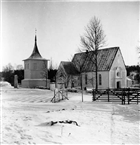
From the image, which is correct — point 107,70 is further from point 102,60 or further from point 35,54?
point 35,54

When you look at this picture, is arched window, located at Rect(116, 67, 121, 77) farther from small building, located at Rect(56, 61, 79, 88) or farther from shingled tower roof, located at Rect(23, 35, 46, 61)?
shingled tower roof, located at Rect(23, 35, 46, 61)

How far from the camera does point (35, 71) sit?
146 ft

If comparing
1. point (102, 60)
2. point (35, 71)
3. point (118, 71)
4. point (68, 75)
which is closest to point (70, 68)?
point (68, 75)

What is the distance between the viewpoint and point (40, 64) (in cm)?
4491

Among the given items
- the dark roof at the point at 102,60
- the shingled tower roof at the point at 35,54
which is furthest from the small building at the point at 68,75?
the shingled tower roof at the point at 35,54

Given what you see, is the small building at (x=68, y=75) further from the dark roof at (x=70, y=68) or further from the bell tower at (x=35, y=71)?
the bell tower at (x=35, y=71)

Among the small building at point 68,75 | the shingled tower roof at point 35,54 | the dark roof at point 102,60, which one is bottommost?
the small building at point 68,75

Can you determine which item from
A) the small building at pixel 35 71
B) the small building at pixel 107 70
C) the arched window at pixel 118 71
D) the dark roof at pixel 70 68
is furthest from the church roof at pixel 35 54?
the arched window at pixel 118 71

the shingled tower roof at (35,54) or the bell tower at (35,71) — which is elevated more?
the shingled tower roof at (35,54)

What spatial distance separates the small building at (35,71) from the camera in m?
44.2

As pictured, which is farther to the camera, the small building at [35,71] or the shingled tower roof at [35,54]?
the shingled tower roof at [35,54]

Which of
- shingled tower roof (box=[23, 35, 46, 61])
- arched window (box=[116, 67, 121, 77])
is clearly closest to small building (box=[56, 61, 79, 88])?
shingled tower roof (box=[23, 35, 46, 61])

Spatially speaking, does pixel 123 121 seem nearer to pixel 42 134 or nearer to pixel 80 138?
pixel 80 138

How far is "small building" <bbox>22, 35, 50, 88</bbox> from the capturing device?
44219 millimetres
